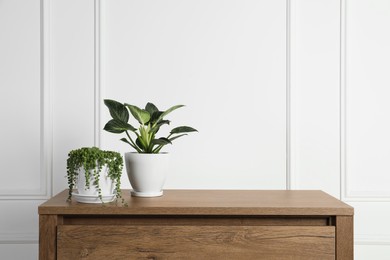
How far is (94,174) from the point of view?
5.50ft

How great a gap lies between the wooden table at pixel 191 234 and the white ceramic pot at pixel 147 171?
187 millimetres

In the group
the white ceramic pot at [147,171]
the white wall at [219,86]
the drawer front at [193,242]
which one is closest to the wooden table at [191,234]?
the drawer front at [193,242]

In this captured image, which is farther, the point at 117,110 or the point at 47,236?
the point at 117,110

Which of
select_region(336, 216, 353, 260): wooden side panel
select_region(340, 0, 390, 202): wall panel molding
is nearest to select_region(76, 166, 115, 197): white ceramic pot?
select_region(336, 216, 353, 260): wooden side panel

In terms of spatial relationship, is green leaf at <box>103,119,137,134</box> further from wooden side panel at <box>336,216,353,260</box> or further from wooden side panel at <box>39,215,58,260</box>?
wooden side panel at <box>336,216,353,260</box>

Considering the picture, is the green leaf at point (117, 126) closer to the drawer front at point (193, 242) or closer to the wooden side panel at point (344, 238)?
the drawer front at point (193, 242)

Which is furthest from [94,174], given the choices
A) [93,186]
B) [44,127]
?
[44,127]

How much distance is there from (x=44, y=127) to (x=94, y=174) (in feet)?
2.16

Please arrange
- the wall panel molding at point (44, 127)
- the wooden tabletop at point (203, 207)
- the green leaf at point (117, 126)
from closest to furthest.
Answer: the wooden tabletop at point (203, 207)
the green leaf at point (117, 126)
the wall panel molding at point (44, 127)

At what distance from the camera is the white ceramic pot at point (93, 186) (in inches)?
65.9

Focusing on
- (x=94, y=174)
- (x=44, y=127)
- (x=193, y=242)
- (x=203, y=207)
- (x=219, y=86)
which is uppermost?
(x=219, y=86)

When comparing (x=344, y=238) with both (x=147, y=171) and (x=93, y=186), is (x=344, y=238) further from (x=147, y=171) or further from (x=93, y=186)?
(x=93, y=186)

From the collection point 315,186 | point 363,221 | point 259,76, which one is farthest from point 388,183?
point 259,76

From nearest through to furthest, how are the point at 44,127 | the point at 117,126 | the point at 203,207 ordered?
the point at 203,207, the point at 117,126, the point at 44,127
